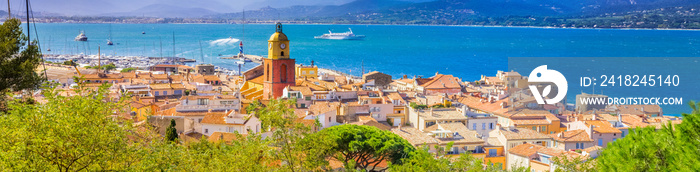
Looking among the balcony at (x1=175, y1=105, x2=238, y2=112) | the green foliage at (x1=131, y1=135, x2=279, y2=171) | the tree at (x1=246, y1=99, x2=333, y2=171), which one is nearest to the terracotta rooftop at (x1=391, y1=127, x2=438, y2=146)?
the balcony at (x1=175, y1=105, x2=238, y2=112)

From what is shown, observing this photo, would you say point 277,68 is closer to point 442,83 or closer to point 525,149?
point 442,83

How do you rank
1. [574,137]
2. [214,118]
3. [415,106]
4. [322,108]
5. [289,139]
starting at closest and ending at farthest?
[289,139]
[214,118]
[574,137]
[322,108]
[415,106]

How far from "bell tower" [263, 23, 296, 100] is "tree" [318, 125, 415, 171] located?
12352 mm

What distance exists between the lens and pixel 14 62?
1019 cm

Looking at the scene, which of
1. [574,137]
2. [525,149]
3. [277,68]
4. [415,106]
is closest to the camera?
[525,149]

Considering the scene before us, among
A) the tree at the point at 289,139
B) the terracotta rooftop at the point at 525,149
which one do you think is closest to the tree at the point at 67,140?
the tree at the point at 289,139

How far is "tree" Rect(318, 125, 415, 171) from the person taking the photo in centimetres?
1408

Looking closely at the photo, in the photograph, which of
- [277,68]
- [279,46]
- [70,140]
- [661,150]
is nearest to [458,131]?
[277,68]

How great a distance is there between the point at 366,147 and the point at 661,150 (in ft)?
25.0

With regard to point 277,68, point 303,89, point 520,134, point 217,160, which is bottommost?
point 520,134

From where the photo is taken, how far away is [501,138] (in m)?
18.3

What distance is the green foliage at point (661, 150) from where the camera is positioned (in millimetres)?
6539

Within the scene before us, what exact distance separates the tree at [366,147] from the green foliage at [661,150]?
6.43 meters

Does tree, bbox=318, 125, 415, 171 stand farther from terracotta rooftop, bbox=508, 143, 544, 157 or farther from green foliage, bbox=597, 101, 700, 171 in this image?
green foliage, bbox=597, 101, 700, 171
